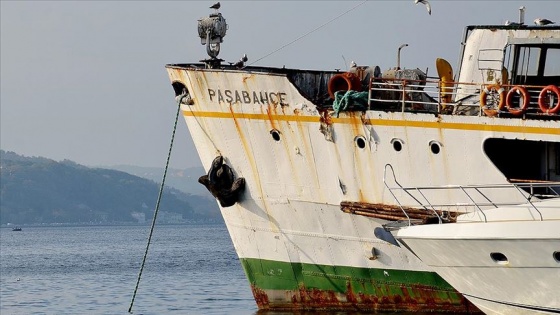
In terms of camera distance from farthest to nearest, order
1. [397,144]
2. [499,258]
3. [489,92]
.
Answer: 1. [397,144]
2. [489,92]
3. [499,258]

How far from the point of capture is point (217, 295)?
41219mm

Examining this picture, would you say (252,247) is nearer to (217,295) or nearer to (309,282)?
(309,282)

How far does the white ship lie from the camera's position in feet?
83.1

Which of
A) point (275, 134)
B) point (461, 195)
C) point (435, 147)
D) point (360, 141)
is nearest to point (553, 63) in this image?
point (435, 147)

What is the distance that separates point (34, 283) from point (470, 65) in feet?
97.0

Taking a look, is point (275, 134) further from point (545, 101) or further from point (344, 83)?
point (545, 101)

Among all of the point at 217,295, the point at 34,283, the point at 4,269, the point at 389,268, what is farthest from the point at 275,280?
the point at 4,269

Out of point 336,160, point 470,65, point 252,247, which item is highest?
point 470,65

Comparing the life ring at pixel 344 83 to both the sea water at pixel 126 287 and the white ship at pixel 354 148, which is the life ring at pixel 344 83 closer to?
the white ship at pixel 354 148

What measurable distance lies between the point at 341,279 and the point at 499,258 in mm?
5699

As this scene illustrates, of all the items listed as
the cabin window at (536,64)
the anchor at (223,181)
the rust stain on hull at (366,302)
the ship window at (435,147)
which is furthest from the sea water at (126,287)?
the cabin window at (536,64)

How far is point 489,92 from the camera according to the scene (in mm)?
25125

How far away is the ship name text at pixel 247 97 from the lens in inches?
1069

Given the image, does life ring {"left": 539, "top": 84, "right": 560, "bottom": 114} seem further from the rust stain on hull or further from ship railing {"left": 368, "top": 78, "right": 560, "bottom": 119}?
the rust stain on hull
